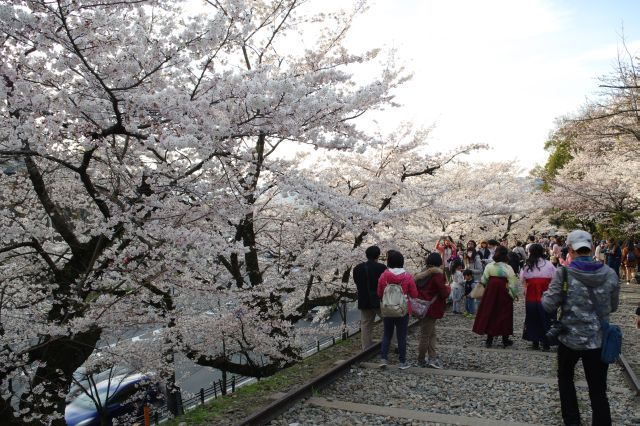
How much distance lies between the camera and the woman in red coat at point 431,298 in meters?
6.39

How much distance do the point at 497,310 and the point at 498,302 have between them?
0.15 m

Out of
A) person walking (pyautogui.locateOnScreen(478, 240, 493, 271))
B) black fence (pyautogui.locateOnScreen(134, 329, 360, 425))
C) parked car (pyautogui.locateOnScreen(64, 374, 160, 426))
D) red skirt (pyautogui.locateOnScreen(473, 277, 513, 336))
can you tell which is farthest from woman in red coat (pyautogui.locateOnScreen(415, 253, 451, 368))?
parked car (pyautogui.locateOnScreen(64, 374, 160, 426))

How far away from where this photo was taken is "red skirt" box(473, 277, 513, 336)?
25.1 feet

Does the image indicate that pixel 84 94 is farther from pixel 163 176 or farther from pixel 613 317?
pixel 613 317

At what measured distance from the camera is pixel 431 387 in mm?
5520

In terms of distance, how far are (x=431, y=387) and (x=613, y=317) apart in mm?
7488

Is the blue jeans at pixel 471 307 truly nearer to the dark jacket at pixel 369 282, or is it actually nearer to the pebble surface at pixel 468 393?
the pebble surface at pixel 468 393

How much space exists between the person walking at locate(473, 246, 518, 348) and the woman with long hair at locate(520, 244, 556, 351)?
Result: 0.26 meters

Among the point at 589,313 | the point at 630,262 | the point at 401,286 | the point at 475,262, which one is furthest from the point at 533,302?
the point at 630,262

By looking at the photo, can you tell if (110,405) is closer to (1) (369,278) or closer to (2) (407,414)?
(1) (369,278)

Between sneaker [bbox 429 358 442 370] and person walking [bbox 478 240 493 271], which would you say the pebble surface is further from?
person walking [bbox 478 240 493 271]

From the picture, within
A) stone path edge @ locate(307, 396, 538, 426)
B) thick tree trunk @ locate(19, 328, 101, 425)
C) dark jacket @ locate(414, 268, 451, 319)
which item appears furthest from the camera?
dark jacket @ locate(414, 268, 451, 319)

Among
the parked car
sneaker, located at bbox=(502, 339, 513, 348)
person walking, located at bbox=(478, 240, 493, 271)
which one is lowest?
the parked car

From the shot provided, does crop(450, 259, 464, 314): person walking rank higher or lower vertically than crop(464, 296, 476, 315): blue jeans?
higher
